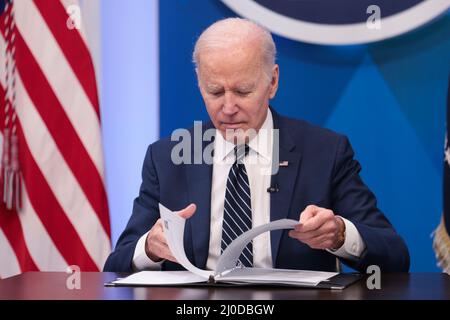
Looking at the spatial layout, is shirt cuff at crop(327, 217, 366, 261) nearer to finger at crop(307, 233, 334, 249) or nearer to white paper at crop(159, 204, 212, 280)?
finger at crop(307, 233, 334, 249)

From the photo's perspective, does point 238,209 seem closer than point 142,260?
No

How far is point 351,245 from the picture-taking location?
7.63 ft

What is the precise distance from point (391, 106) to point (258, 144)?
111 centimetres

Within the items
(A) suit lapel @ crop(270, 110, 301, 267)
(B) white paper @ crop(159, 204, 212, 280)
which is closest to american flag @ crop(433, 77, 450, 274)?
(A) suit lapel @ crop(270, 110, 301, 267)

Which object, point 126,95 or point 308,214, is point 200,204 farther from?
point 126,95

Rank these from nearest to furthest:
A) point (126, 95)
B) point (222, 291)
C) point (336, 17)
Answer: point (222, 291) → point (336, 17) → point (126, 95)

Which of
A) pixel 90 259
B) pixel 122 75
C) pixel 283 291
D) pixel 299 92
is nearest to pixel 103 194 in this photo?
pixel 90 259

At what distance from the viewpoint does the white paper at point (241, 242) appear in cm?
195

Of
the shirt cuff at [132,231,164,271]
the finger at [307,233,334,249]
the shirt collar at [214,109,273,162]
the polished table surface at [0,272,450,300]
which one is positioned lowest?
the polished table surface at [0,272,450,300]

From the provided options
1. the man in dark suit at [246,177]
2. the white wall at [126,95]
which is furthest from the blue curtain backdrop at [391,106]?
the man in dark suit at [246,177]

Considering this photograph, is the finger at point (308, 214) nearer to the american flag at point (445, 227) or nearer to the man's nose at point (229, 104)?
the man's nose at point (229, 104)

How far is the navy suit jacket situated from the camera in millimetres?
2492

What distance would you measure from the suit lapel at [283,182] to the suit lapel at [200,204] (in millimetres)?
214

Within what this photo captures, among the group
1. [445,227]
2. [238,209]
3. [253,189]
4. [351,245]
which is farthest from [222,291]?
[445,227]
